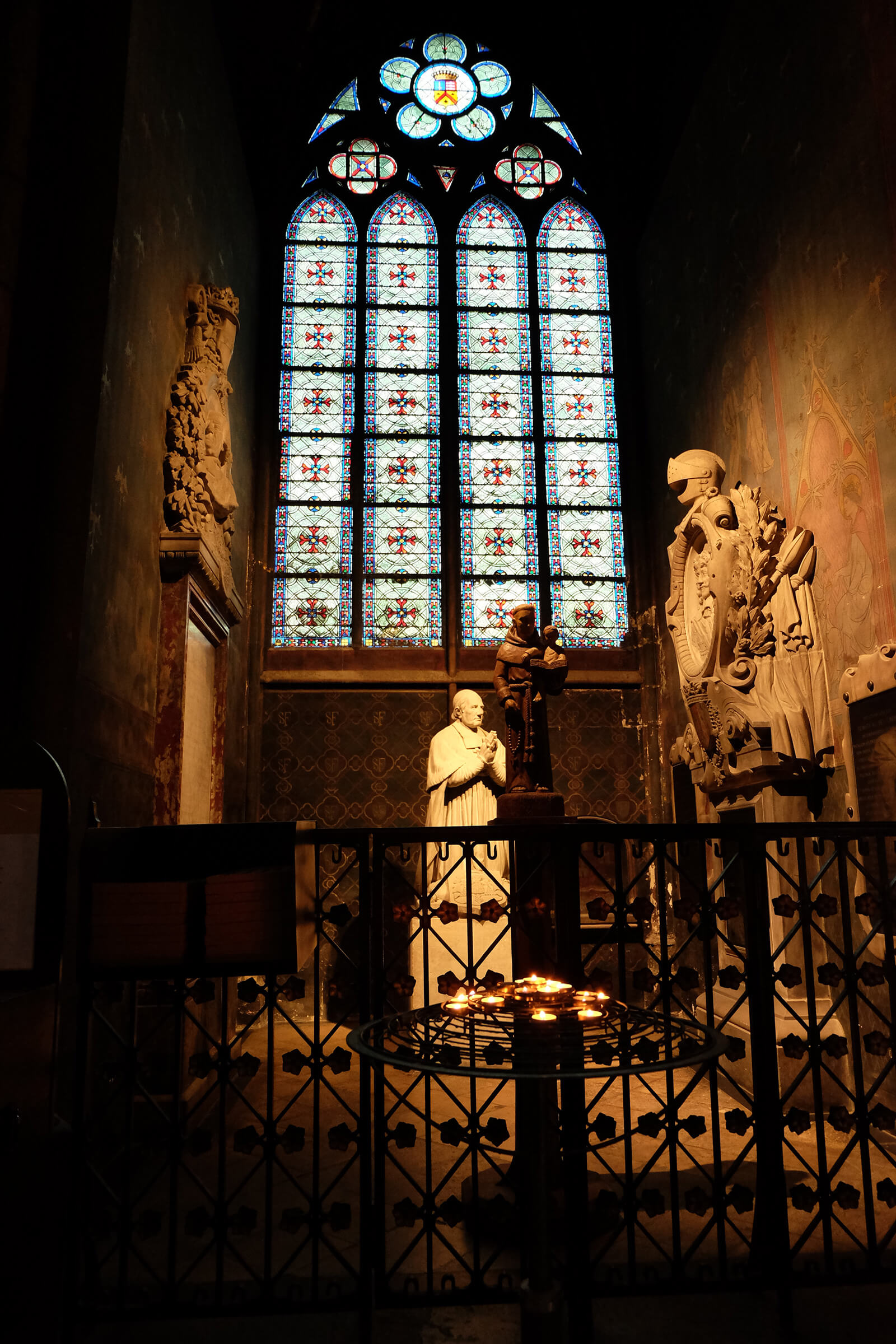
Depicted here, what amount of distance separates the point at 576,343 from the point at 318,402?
2757 millimetres

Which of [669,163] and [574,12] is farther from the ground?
[574,12]

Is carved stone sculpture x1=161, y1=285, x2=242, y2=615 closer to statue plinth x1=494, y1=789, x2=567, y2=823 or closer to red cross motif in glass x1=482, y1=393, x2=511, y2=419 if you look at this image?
statue plinth x1=494, y1=789, x2=567, y2=823

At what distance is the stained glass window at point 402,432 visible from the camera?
8.72m

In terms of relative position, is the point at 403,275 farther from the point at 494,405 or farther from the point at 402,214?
the point at 494,405

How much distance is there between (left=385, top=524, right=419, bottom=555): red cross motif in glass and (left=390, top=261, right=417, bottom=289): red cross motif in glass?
104 inches

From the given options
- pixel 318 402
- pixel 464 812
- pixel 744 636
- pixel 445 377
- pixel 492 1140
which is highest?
pixel 445 377

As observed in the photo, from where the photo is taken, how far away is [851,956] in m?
2.80

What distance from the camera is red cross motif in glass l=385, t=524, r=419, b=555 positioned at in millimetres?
8820

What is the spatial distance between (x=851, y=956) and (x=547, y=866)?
1859 millimetres

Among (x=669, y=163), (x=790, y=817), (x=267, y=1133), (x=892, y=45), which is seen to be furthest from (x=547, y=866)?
(x=669, y=163)

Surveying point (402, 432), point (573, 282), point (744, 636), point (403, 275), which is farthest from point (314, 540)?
point (744, 636)

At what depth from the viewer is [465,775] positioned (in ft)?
22.8

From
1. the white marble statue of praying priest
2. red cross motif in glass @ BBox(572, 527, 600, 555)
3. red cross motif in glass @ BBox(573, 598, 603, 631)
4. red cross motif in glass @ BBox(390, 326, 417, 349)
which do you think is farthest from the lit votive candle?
red cross motif in glass @ BBox(390, 326, 417, 349)

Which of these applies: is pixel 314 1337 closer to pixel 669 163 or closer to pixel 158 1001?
pixel 158 1001
